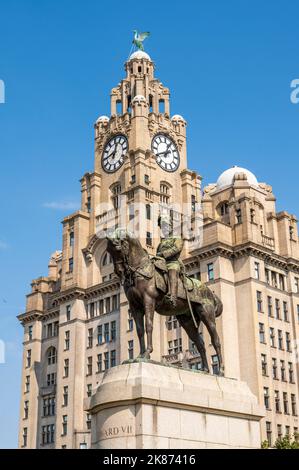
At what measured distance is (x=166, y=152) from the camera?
9769 cm

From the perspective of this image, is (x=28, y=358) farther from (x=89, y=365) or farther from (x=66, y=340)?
(x=89, y=365)

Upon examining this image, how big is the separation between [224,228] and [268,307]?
9776mm

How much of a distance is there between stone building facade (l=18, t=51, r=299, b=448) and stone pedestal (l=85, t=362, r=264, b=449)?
4961cm

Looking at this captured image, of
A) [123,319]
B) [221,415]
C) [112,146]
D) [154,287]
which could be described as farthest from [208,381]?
[112,146]

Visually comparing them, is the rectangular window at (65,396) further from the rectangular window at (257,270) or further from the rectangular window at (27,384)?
the rectangular window at (257,270)

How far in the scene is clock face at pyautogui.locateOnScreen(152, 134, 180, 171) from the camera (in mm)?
96438

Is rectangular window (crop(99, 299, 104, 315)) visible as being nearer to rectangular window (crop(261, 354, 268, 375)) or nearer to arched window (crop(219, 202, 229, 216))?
arched window (crop(219, 202, 229, 216))

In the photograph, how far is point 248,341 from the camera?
7462cm

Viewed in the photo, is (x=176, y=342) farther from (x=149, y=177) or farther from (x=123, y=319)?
(x=149, y=177)

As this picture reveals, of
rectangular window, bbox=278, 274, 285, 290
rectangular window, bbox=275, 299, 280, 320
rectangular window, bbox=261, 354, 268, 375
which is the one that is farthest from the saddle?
rectangular window, bbox=278, 274, 285, 290

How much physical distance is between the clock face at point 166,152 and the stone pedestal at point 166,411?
73.7 metres

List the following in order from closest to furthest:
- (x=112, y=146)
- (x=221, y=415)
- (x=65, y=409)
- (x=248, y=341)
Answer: (x=221, y=415) → (x=248, y=341) → (x=65, y=409) → (x=112, y=146)

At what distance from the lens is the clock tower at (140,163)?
88.9m

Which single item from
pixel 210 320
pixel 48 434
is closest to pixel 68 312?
pixel 48 434
